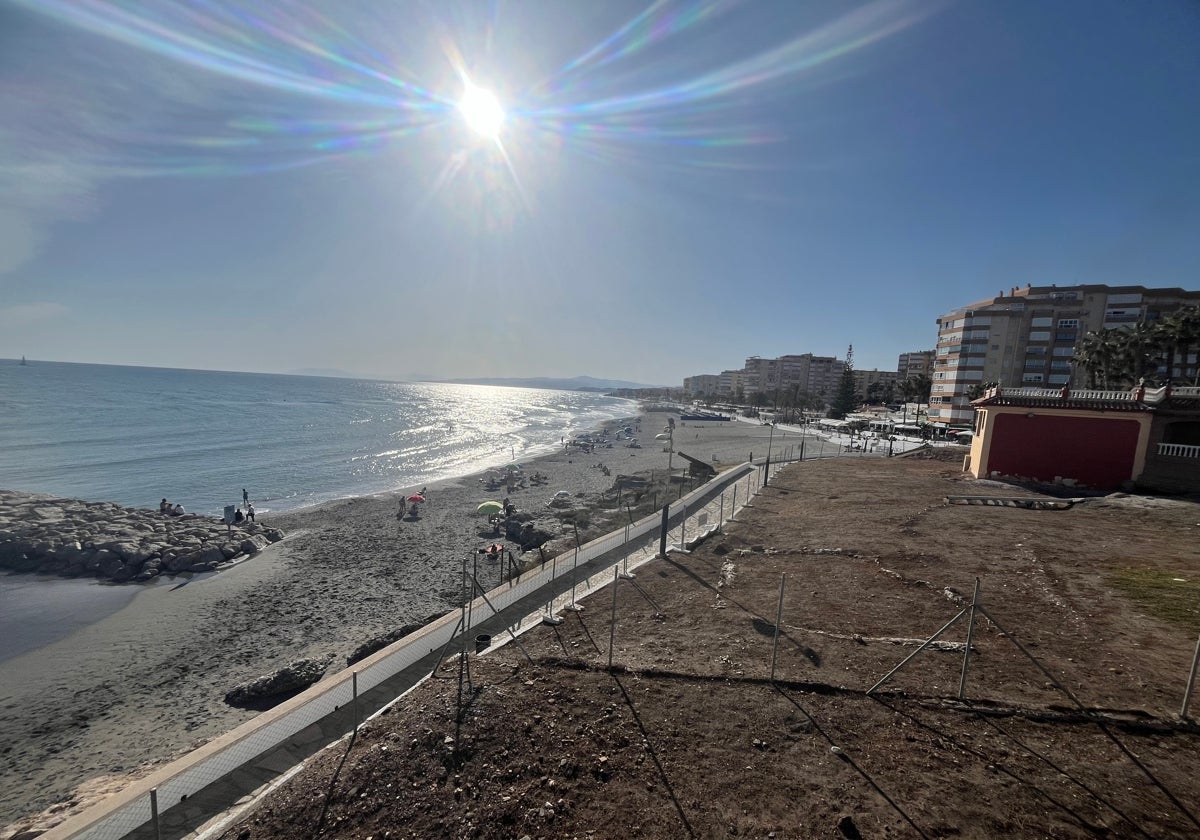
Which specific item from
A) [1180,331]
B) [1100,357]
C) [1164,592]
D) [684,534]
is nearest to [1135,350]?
[1100,357]

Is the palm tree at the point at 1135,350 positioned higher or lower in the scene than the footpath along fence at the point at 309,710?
higher

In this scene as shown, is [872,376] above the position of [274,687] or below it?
above

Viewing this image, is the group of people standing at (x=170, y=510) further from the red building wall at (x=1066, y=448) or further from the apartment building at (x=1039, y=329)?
the apartment building at (x=1039, y=329)

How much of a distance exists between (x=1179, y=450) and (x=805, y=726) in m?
26.7

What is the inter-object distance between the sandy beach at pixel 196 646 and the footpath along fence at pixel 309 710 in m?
2.81

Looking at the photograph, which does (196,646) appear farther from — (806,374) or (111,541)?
(806,374)

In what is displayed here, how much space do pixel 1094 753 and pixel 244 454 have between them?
61241 millimetres

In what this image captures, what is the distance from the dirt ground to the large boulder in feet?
16.3

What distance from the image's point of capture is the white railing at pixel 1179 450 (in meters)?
20.6

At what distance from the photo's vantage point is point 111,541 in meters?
21.4

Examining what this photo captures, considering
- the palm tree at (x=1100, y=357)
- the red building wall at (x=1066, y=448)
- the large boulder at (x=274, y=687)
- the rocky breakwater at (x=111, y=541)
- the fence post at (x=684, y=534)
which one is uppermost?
the palm tree at (x=1100, y=357)

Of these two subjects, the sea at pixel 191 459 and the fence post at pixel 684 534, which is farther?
the sea at pixel 191 459

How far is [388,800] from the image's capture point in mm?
5840

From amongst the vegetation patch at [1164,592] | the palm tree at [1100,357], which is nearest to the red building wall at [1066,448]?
the vegetation patch at [1164,592]
